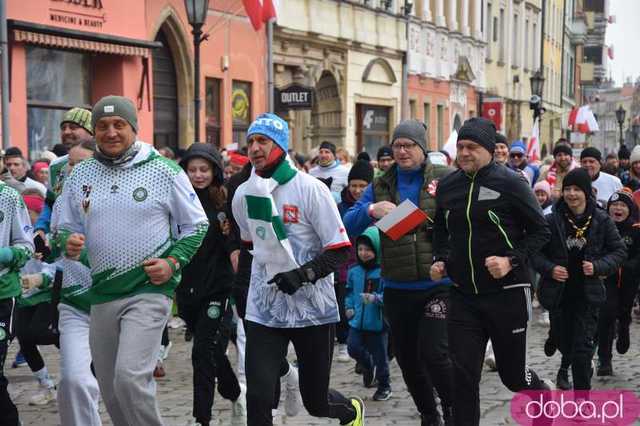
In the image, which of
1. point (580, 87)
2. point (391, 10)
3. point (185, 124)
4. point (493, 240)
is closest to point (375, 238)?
point (493, 240)

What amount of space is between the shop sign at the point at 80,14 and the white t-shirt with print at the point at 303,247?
519 inches

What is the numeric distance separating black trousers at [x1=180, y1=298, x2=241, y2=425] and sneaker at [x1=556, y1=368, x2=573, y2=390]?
111 inches

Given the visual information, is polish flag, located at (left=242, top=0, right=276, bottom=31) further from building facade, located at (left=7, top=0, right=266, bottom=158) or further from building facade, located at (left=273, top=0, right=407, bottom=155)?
building facade, located at (left=273, top=0, right=407, bottom=155)

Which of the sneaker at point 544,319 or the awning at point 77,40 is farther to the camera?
the awning at point 77,40

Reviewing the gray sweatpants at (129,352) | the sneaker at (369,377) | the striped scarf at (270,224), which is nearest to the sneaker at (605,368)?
the sneaker at (369,377)

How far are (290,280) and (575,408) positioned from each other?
3001 mm

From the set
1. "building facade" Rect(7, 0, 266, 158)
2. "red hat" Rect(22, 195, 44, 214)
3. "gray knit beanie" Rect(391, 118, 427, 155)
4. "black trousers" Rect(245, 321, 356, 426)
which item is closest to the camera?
"black trousers" Rect(245, 321, 356, 426)

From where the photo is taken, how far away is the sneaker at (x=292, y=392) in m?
7.48

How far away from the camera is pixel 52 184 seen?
7.91 m

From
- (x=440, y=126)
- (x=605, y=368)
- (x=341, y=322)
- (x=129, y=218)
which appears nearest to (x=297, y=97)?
(x=341, y=322)

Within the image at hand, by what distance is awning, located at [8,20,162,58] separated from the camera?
693 inches

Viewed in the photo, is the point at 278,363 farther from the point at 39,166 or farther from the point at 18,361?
the point at 39,166

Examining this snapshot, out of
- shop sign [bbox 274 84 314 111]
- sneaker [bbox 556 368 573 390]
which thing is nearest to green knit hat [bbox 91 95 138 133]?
sneaker [bbox 556 368 573 390]

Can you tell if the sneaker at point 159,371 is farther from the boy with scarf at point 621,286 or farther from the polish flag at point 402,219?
the boy with scarf at point 621,286
